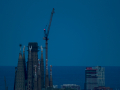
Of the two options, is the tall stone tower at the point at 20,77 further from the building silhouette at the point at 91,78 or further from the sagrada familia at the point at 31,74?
the building silhouette at the point at 91,78

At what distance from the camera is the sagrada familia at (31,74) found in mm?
112750

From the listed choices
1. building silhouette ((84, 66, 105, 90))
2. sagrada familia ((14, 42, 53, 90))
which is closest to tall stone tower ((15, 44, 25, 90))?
sagrada familia ((14, 42, 53, 90))

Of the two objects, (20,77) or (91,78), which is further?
(91,78)

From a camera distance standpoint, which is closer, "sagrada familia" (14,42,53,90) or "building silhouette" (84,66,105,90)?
"sagrada familia" (14,42,53,90)

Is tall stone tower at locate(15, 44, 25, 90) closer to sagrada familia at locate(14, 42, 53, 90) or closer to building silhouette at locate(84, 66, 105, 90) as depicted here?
sagrada familia at locate(14, 42, 53, 90)

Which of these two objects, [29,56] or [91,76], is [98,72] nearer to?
[91,76]

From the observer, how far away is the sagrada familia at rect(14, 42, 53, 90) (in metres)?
113

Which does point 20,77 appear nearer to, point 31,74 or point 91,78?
point 31,74

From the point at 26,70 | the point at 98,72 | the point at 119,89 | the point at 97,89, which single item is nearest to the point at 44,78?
the point at 26,70

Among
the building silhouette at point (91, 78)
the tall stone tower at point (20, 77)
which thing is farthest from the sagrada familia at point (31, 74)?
the building silhouette at point (91, 78)

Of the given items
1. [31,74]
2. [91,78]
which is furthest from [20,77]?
[91,78]

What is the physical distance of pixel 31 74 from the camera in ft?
379

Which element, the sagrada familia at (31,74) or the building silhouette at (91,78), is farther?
the building silhouette at (91,78)

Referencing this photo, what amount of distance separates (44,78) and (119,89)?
68.0m
